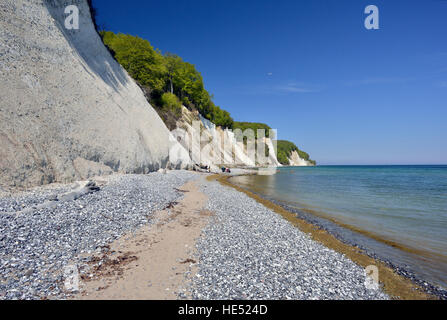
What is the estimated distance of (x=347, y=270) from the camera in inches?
241

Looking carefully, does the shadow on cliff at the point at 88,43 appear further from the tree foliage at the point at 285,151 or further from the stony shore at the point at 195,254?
the tree foliage at the point at 285,151

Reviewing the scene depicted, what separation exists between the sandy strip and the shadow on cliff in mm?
16349

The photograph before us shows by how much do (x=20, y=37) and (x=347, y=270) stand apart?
19.8 meters

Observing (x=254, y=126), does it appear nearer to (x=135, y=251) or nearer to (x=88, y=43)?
(x=88, y=43)

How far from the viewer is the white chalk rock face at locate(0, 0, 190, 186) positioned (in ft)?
31.7

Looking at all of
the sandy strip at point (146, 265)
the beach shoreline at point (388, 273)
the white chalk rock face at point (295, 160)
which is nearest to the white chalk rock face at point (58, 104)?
the sandy strip at point (146, 265)

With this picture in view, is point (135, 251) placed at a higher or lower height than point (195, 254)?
higher

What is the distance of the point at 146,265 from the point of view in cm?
538

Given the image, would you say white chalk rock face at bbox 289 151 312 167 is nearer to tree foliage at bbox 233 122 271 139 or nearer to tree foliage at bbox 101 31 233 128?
tree foliage at bbox 233 122 271 139

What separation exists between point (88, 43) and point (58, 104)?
9.07 meters

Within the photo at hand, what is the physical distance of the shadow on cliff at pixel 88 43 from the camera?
616 inches

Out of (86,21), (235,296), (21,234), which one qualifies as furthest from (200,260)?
(86,21)

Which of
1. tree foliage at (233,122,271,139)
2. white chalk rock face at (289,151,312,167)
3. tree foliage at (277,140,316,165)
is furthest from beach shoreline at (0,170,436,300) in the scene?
white chalk rock face at (289,151,312,167)

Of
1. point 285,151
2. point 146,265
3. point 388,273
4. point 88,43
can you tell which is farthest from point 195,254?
point 285,151
